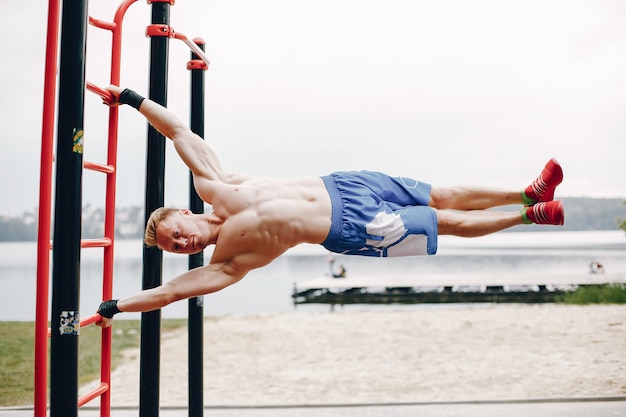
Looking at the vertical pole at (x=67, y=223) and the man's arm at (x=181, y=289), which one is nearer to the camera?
the vertical pole at (x=67, y=223)

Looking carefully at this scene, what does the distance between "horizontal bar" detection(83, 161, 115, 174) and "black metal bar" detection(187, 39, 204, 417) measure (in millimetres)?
674

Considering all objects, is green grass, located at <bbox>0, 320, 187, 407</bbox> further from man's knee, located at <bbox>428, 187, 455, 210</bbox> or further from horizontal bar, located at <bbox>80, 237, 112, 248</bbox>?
man's knee, located at <bbox>428, 187, 455, 210</bbox>

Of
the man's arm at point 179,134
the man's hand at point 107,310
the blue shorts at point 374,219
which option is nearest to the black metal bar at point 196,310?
the man's arm at point 179,134

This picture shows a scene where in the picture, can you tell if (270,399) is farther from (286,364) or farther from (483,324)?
(483,324)

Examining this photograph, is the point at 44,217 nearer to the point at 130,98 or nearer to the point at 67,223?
the point at 67,223

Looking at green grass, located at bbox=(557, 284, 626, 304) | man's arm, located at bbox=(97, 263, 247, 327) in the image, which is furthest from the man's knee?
green grass, located at bbox=(557, 284, 626, 304)

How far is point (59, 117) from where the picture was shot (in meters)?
2.46

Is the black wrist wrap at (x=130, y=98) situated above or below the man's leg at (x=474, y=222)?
above

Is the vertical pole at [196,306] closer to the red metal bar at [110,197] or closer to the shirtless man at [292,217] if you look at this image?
the red metal bar at [110,197]

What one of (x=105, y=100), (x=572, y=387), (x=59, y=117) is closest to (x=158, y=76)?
(x=105, y=100)

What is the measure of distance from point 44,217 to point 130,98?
27.5 inches

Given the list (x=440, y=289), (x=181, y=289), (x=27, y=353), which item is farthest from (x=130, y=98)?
(x=440, y=289)

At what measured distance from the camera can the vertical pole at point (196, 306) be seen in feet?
12.1

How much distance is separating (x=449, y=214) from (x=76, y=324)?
1.57 m
